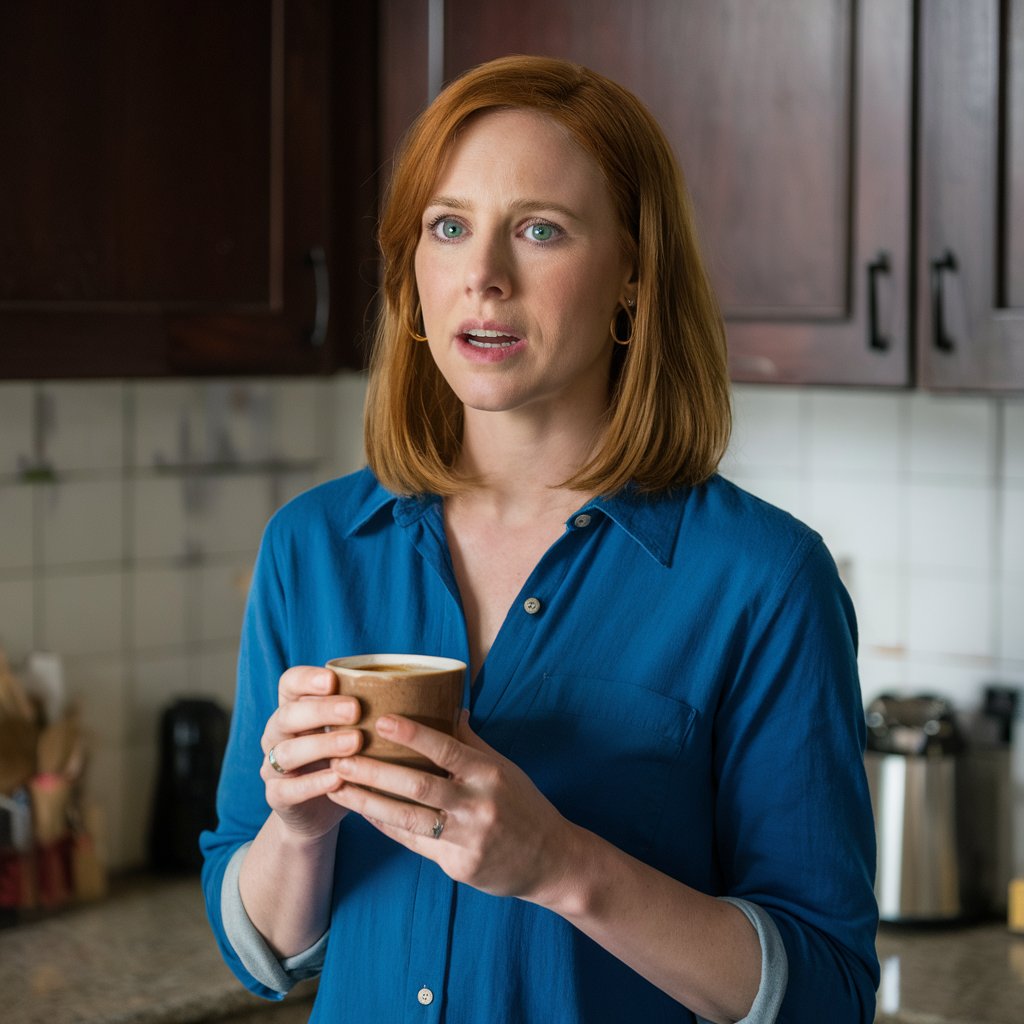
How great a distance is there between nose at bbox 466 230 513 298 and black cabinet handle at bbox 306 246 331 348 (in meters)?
1.02

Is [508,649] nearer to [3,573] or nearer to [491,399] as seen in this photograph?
[491,399]

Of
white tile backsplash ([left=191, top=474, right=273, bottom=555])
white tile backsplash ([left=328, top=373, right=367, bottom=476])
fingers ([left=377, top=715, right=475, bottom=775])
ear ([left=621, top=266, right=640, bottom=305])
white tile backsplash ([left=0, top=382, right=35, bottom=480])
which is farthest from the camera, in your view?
white tile backsplash ([left=328, top=373, right=367, bottom=476])

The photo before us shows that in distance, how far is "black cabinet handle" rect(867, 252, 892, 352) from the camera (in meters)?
1.79

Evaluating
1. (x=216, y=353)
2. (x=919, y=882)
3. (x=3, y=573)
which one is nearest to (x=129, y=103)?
(x=216, y=353)

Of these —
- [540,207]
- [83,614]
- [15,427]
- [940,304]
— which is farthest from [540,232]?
[83,614]

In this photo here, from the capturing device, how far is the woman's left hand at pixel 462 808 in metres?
0.88

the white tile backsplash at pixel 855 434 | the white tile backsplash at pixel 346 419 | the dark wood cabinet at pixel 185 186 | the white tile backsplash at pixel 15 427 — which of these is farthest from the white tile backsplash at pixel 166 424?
the white tile backsplash at pixel 855 434

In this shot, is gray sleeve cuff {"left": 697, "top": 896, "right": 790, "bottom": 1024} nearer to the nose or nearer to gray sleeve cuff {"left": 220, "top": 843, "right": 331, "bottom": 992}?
gray sleeve cuff {"left": 220, "top": 843, "right": 331, "bottom": 992}

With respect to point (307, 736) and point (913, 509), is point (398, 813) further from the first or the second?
point (913, 509)

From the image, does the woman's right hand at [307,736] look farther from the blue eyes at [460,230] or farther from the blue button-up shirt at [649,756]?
the blue eyes at [460,230]

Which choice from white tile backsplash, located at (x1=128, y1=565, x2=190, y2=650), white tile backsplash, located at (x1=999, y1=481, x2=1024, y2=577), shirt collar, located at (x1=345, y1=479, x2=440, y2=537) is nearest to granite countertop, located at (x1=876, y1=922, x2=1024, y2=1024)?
white tile backsplash, located at (x1=999, y1=481, x2=1024, y2=577)

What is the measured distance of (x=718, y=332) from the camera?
1232 millimetres

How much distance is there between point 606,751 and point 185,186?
1.13 metres

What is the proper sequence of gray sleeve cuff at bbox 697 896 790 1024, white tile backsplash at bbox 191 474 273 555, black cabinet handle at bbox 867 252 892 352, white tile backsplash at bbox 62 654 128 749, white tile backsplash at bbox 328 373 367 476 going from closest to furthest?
gray sleeve cuff at bbox 697 896 790 1024, black cabinet handle at bbox 867 252 892 352, white tile backsplash at bbox 62 654 128 749, white tile backsplash at bbox 191 474 273 555, white tile backsplash at bbox 328 373 367 476
